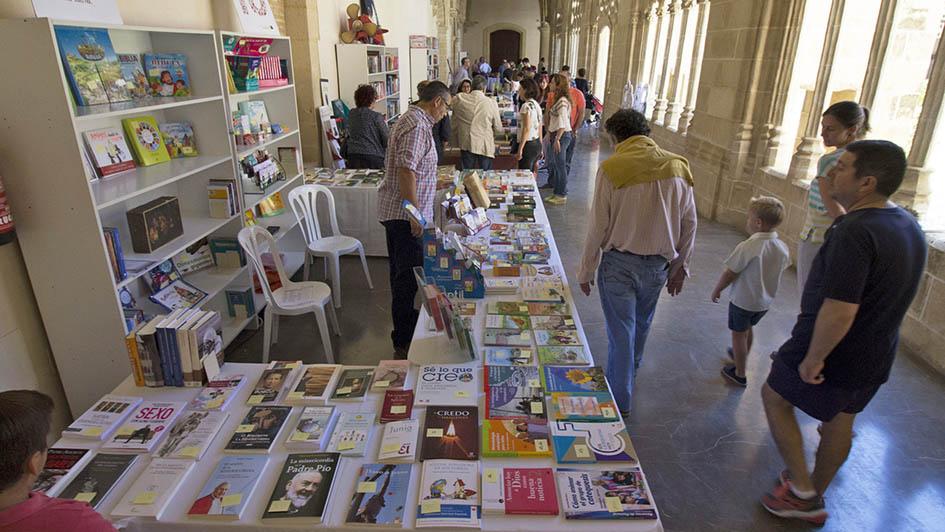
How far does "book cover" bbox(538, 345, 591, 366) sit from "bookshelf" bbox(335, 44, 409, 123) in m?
5.95

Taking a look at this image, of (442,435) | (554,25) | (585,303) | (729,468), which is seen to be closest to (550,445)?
(442,435)

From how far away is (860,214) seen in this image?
6.13 ft

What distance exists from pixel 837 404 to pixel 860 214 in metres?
0.76

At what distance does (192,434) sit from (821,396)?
90.9 inches

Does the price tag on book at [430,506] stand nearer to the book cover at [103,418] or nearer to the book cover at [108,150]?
the book cover at [103,418]

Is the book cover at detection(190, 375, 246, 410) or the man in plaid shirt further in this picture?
the man in plaid shirt

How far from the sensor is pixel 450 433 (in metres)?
1.80

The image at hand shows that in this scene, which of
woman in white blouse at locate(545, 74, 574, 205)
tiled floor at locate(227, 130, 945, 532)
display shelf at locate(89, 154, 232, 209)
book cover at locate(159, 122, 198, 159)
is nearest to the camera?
tiled floor at locate(227, 130, 945, 532)

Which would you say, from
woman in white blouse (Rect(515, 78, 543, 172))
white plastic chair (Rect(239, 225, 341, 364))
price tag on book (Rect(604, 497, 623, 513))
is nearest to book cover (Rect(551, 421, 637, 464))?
price tag on book (Rect(604, 497, 623, 513))

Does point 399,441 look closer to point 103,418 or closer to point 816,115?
point 103,418

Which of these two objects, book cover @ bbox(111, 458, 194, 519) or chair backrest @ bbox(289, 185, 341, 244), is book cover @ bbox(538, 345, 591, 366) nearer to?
book cover @ bbox(111, 458, 194, 519)

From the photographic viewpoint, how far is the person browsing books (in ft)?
3.62

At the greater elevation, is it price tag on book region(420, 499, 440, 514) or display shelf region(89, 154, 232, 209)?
display shelf region(89, 154, 232, 209)

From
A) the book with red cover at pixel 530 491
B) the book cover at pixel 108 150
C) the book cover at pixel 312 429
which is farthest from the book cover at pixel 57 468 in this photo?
the book cover at pixel 108 150
